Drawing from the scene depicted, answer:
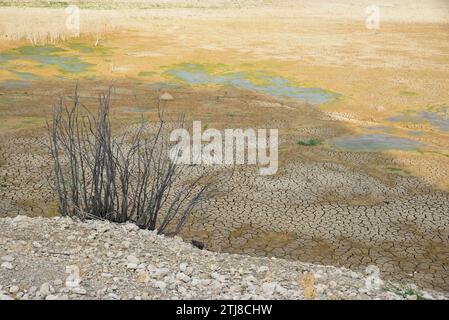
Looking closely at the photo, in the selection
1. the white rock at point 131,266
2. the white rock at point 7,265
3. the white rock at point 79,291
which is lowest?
the white rock at point 131,266

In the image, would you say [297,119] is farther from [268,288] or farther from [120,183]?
[268,288]

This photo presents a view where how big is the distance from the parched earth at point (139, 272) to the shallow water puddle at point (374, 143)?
5447 millimetres

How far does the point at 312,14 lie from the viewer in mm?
39438

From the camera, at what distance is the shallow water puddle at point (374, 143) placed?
10094mm

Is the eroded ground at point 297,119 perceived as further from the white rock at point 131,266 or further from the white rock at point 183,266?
the white rock at point 131,266

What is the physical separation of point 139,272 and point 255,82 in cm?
1261

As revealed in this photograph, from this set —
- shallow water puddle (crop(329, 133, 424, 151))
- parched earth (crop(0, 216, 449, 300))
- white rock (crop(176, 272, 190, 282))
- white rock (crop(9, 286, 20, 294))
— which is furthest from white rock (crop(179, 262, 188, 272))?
shallow water puddle (crop(329, 133, 424, 151))

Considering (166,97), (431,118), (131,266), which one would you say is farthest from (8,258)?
(431,118)

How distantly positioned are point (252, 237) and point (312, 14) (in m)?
35.0

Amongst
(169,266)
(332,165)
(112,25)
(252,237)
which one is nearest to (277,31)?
(112,25)

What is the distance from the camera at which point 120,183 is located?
26.2 feet

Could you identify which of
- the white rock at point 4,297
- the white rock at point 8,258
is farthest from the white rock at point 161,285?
Result: the white rock at point 8,258

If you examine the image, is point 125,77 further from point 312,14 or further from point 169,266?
point 312,14
